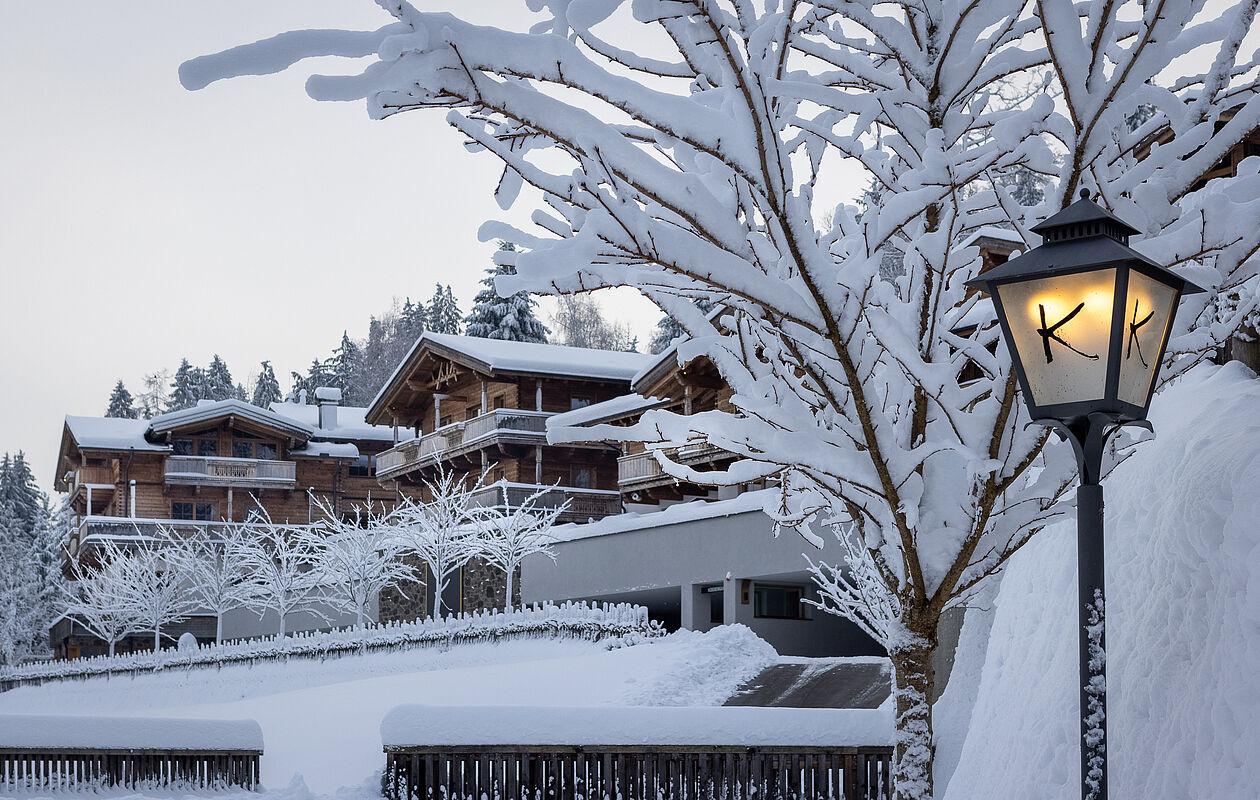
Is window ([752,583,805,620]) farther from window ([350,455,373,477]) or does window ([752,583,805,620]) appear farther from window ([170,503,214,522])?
window ([350,455,373,477])

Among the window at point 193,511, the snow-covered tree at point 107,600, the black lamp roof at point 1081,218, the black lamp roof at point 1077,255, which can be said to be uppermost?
the black lamp roof at point 1081,218

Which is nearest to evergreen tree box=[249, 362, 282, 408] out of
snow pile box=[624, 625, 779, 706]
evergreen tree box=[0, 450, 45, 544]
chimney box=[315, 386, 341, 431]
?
evergreen tree box=[0, 450, 45, 544]

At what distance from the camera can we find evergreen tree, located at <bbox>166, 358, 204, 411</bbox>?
3287 inches

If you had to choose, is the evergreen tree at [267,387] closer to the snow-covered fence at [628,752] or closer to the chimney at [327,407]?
the chimney at [327,407]

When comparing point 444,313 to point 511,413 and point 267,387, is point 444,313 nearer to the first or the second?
point 267,387

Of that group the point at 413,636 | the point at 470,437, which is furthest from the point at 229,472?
the point at 413,636

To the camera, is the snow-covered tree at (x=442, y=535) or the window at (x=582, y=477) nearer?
the snow-covered tree at (x=442, y=535)

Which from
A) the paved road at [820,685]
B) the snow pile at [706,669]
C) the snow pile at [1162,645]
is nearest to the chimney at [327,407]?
the snow pile at [706,669]

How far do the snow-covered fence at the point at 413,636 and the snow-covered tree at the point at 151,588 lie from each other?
2.79m

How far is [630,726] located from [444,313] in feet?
244

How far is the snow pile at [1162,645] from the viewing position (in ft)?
16.9

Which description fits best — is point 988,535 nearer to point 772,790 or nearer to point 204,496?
point 772,790

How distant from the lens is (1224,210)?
17.6 ft

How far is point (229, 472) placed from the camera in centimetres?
5159
